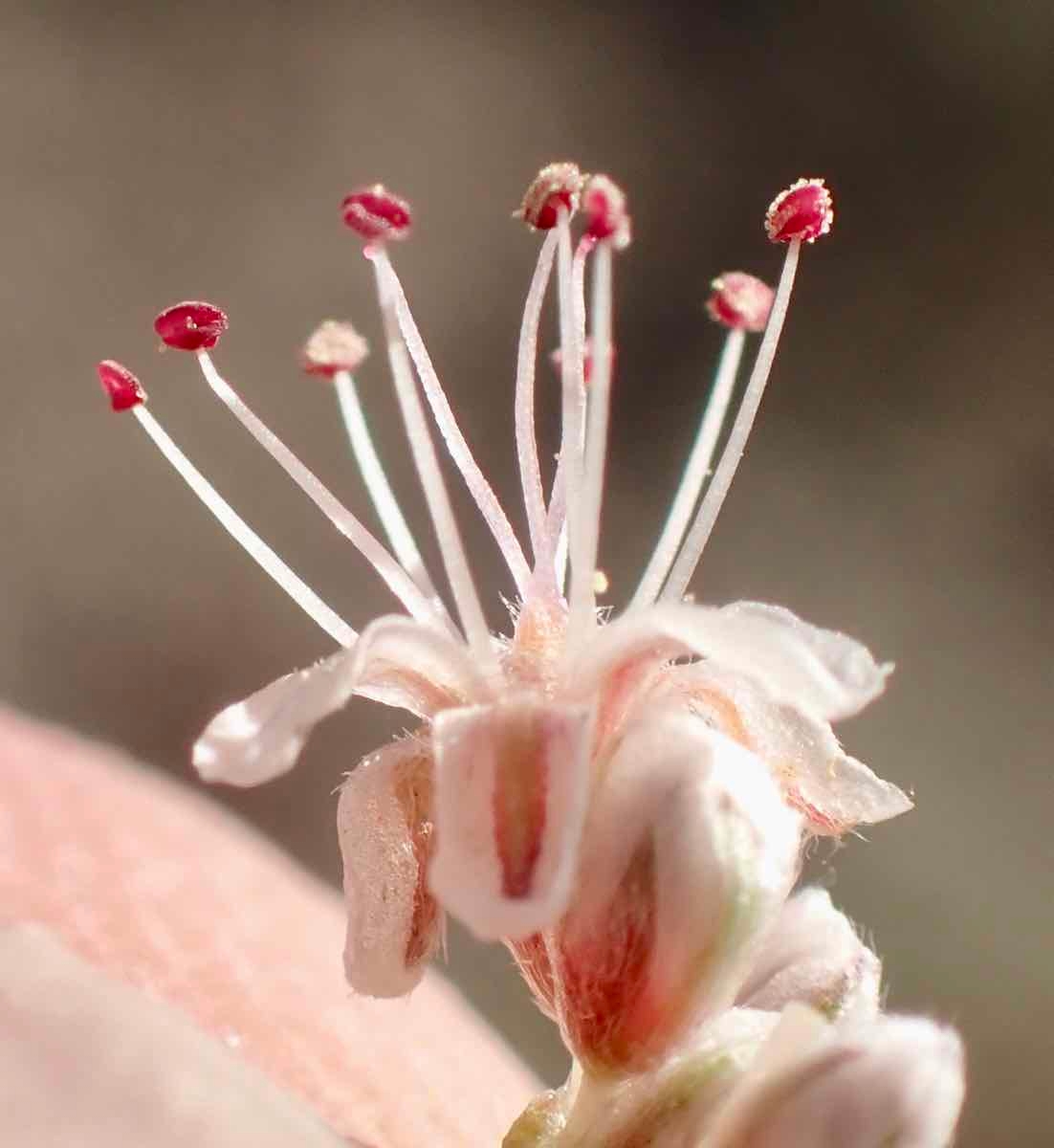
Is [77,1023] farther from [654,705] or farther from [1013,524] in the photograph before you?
[1013,524]

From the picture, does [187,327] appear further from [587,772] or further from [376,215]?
[587,772]

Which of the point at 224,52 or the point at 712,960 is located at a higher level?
the point at 712,960

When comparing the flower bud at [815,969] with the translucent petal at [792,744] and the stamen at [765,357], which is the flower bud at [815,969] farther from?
the stamen at [765,357]

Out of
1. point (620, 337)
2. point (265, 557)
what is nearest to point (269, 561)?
point (265, 557)

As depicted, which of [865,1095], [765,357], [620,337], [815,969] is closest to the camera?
[865,1095]

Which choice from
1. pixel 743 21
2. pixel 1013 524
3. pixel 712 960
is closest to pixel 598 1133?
pixel 712 960

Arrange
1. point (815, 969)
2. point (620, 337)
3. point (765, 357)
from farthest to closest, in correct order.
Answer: point (620, 337), point (765, 357), point (815, 969)

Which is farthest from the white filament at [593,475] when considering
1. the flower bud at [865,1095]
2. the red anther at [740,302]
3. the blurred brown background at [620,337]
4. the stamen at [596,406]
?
the blurred brown background at [620,337]
